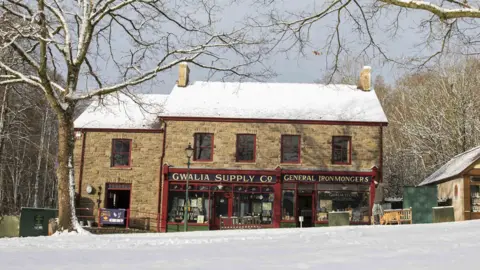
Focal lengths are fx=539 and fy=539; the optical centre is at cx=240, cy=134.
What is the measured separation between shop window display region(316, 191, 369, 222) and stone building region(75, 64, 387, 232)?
49 millimetres

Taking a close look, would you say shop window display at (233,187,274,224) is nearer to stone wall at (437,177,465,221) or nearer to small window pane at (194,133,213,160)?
small window pane at (194,133,213,160)

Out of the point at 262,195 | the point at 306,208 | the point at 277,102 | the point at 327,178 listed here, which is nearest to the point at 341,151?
the point at 327,178

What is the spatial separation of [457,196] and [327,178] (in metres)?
6.01

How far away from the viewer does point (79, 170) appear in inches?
1070

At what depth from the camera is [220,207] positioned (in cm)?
2670

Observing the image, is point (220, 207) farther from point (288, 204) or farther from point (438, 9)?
point (438, 9)

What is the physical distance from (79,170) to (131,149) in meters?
2.79

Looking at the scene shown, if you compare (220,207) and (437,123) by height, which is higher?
(437,123)

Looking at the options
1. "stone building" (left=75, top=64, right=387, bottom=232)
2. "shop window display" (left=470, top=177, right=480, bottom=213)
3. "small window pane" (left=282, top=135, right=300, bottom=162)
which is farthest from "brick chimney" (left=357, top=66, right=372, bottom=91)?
"shop window display" (left=470, top=177, right=480, bottom=213)

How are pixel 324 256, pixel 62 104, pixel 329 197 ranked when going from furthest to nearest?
pixel 329 197 < pixel 62 104 < pixel 324 256

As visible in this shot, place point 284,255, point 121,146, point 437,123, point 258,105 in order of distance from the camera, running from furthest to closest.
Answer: point 437,123 → point 258,105 → point 121,146 → point 284,255

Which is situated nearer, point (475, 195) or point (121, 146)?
point (475, 195)

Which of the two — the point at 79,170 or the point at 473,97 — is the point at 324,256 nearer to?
the point at 79,170

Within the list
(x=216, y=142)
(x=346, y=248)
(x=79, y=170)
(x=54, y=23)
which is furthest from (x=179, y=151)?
(x=346, y=248)
